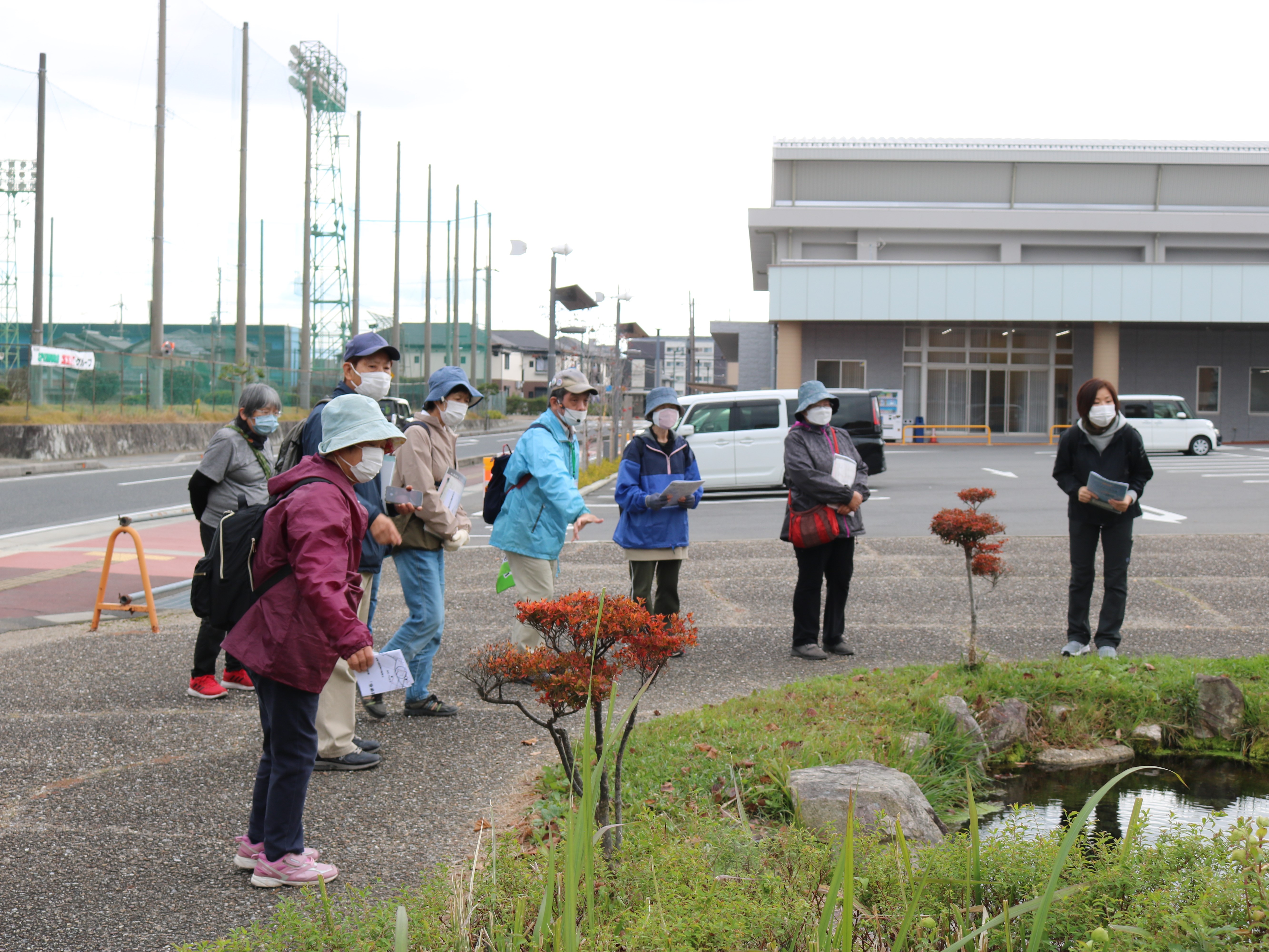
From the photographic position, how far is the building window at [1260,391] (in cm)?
3803

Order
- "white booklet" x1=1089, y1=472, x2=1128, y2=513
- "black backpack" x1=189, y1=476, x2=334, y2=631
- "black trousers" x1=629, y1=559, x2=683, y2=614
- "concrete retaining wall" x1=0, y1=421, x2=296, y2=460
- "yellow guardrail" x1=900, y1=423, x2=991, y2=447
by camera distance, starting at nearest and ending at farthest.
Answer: "black backpack" x1=189, y1=476, x2=334, y2=631, "white booklet" x1=1089, y1=472, x2=1128, y2=513, "black trousers" x1=629, y1=559, x2=683, y2=614, "concrete retaining wall" x1=0, y1=421, x2=296, y2=460, "yellow guardrail" x1=900, y1=423, x2=991, y2=447

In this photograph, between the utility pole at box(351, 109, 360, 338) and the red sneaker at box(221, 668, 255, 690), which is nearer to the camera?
the red sneaker at box(221, 668, 255, 690)

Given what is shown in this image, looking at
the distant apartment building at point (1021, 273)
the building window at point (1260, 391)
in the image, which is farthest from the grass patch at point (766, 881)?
the building window at point (1260, 391)

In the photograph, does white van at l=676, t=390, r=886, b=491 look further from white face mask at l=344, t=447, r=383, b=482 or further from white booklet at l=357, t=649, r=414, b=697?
white face mask at l=344, t=447, r=383, b=482

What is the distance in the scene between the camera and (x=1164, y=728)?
18.8 feet

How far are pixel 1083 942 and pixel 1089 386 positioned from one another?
465 cm

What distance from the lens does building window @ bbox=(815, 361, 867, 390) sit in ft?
126

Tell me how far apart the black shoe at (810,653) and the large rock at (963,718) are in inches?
62.2

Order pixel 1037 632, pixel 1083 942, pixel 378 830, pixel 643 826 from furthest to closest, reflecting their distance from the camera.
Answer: pixel 1037 632
pixel 378 830
pixel 643 826
pixel 1083 942

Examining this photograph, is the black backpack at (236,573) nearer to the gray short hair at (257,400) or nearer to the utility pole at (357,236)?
the gray short hair at (257,400)

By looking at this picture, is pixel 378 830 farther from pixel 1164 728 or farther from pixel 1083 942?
pixel 1164 728

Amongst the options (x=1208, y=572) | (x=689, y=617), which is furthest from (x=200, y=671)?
(x=1208, y=572)

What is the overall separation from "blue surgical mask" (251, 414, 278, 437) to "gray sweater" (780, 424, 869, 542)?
9.90 feet

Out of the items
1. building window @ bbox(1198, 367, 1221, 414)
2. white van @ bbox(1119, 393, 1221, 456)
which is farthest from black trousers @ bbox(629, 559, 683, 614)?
building window @ bbox(1198, 367, 1221, 414)
